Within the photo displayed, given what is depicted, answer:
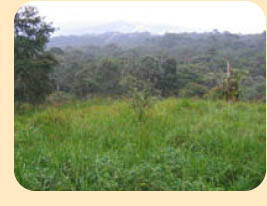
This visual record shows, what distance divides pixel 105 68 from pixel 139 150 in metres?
4.60

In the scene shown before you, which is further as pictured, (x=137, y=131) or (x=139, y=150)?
(x=137, y=131)

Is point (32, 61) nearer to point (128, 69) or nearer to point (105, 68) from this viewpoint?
point (105, 68)

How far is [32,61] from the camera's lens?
8367 millimetres

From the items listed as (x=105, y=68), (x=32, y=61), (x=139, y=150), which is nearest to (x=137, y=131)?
(x=139, y=150)

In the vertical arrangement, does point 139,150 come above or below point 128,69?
below

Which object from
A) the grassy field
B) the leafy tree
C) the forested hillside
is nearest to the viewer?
the grassy field

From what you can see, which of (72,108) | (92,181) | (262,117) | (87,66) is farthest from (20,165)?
(87,66)

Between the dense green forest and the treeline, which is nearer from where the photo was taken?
the dense green forest

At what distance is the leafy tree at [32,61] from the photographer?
7.27 metres

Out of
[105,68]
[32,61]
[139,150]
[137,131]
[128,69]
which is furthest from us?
[32,61]

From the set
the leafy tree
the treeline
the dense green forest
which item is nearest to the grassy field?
the dense green forest

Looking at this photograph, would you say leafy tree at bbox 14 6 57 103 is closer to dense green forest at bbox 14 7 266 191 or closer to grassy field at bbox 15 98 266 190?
dense green forest at bbox 14 7 266 191

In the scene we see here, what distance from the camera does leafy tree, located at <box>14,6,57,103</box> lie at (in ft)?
23.9

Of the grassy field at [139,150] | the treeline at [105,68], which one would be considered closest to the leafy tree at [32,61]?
the treeline at [105,68]
